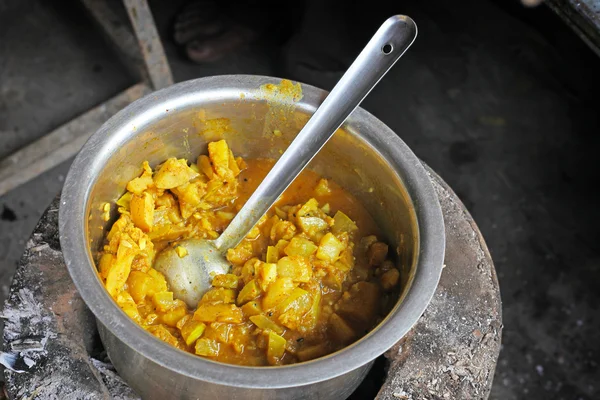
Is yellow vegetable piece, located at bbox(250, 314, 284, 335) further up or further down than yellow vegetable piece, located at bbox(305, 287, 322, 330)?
further down

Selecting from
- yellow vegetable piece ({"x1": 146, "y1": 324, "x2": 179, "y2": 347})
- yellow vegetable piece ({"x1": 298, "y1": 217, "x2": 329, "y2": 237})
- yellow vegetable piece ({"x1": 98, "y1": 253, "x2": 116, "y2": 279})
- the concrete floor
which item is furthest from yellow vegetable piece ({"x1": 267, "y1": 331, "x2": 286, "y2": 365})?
the concrete floor

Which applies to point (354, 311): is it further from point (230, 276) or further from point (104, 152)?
point (104, 152)

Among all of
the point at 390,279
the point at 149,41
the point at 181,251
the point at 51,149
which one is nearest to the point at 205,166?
the point at 181,251

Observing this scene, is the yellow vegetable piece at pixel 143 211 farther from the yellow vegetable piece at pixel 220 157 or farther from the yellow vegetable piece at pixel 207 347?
the yellow vegetable piece at pixel 207 347

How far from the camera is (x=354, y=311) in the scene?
6.02 feet

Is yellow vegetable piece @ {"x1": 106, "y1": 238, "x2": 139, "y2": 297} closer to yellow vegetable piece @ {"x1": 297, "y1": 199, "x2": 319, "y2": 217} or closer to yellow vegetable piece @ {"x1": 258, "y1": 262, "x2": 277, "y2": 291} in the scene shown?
yellow vegetable piece @ {"x1": 258, "y1": 262, "x2": 277, "y2": 291}

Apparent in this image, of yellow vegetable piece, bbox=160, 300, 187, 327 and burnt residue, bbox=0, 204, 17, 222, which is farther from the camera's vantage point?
burnt residue, bbox=0, 204, 17, 222

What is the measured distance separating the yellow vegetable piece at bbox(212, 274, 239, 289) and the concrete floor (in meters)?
1.96

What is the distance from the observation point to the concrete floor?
341 cm

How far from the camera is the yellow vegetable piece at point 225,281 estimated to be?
1839 millimetres

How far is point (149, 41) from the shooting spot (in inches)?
132

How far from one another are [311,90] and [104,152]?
0.63 metres

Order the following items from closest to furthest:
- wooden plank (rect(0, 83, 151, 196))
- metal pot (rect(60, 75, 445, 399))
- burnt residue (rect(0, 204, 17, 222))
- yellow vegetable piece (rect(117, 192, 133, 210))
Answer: metal pot (rect(60, 75, 445, 399)), yellow vegetable piece (rect(117, 192, 133, 210)), wooden plank (rect(0, 83, 151, 196)), burnt residue (rect(0, 204, 17, 222))

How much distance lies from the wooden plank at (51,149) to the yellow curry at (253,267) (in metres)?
1.60
